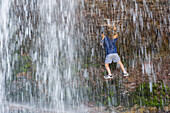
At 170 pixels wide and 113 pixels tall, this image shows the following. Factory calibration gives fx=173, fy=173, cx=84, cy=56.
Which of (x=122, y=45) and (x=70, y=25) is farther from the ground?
(x=70, y=25)

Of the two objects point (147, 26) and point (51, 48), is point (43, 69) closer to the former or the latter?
point (51, 48)

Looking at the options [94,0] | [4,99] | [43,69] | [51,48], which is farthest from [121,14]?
[4,99]

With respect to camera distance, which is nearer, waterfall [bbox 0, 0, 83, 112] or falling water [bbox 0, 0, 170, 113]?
falling water [bbox 0, 0, 170, 113]

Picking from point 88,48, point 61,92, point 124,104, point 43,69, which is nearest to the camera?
point 124,104

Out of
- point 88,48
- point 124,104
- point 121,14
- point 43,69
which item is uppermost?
point 121,14

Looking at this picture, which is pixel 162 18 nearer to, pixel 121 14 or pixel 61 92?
pixel 121 14

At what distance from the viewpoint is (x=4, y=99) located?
5.33 m

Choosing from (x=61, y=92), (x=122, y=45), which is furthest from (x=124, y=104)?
(x=122, y=45)

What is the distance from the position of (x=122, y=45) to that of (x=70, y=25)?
9.07ft

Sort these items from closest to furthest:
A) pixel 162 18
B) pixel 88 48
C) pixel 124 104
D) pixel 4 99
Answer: pixel 124 104
pixel 4 99
pixel 162 18
pixel 88 48

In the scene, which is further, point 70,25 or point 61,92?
point 70,25

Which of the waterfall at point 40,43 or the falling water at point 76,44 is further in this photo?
the waterfall at point 40,43

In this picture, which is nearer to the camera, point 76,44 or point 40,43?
point 40,43

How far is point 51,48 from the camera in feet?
28.2
